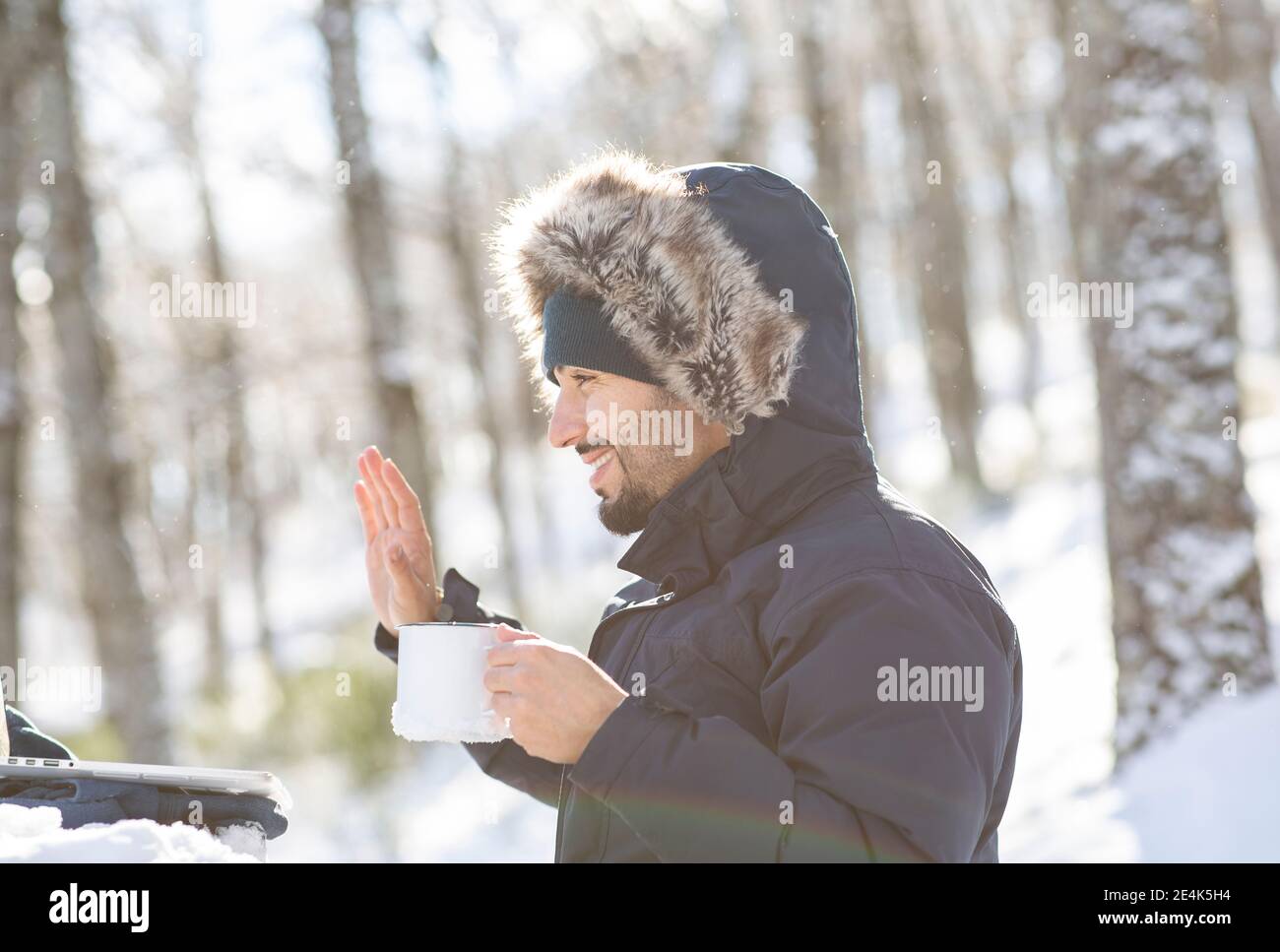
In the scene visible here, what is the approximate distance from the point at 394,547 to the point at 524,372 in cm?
1216

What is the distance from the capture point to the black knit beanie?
2.34m

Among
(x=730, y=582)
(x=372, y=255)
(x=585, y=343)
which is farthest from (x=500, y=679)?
(x=372, y=255)

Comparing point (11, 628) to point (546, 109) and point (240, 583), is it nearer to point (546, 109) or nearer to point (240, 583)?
point (546, 109)

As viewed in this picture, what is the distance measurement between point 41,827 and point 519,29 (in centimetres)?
1396

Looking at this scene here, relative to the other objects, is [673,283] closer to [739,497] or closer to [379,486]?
[739,497]

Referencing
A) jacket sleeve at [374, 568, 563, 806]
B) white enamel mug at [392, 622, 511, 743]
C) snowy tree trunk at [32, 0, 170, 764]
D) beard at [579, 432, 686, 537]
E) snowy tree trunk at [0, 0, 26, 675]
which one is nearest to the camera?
white enamel mug at [392, 622, 511, 743]

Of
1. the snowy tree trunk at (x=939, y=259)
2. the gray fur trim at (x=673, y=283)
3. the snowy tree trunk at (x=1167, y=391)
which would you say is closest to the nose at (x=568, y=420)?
the gray fur trim at (x=673, y=283)

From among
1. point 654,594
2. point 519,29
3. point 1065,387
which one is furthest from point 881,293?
point 654,594

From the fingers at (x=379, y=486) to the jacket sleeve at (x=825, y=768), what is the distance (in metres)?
1.11

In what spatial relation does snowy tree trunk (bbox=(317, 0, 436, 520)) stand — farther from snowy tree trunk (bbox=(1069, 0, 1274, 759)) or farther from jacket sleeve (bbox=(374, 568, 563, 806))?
jacket sleeve (bbox=(374, 568, 563, 806))

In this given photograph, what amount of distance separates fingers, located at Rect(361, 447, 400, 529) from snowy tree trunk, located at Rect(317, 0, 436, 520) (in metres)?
6.91

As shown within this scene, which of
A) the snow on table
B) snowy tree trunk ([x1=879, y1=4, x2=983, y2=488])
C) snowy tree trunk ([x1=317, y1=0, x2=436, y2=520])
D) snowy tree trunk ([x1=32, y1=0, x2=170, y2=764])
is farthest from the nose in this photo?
snowy tree trunk ([x1=879, y1=4, x2=983, y2=488])

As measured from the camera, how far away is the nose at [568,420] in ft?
7.48

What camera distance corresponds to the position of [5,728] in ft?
7.20
